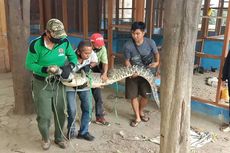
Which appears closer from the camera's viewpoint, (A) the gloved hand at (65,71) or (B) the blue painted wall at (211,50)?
(A) the gloved hand at (65,71)

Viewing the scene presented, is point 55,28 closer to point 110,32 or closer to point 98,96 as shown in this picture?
point 98,96

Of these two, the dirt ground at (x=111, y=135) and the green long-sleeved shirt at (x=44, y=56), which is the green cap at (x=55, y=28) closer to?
the green long-sleeved shirt at (x=44, y=56)

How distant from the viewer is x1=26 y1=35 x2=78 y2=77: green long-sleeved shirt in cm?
289

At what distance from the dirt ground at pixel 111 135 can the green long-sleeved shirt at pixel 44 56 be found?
1.09 metres

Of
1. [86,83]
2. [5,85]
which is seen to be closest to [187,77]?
[86,83]

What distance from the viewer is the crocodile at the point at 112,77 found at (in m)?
3.16

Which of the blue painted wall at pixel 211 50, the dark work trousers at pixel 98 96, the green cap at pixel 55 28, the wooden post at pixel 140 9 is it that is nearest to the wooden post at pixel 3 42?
the wooden post at pixel 140 9

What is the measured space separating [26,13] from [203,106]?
3158mm

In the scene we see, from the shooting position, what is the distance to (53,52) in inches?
116

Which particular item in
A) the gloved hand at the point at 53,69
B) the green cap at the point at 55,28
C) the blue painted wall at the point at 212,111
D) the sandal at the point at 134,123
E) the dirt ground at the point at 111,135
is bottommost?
the dirt ground at the point at 111,135

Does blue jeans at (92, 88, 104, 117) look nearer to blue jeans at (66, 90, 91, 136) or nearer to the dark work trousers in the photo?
the dark work trousers

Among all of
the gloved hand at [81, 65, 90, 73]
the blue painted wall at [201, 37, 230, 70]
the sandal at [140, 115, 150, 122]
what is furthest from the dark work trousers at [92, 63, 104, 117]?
the blue painted wall at [201, 37, 230, 70]

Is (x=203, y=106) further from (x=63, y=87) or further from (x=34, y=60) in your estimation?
(x=34, y=60)

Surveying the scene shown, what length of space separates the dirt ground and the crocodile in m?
0.69
